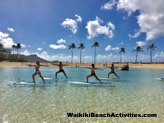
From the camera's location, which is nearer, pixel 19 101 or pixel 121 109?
pixel 121 109

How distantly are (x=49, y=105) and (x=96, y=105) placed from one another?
3068 mm

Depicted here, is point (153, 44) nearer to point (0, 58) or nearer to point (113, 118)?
point (0, 58)

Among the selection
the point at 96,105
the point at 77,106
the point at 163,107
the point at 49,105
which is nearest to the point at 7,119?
the point at 49,105

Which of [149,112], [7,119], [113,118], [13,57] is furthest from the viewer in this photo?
[13,57]

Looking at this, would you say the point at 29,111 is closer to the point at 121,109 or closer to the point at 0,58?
the point at 121,109

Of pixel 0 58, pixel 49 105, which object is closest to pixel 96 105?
pixel 49 105

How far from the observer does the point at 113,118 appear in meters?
12.7

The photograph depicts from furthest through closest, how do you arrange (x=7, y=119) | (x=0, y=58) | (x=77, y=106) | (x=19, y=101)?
1. (x=0, y=58)
2. (x=19, y=101)
3. (x=77, y=106)
4. (x=7, y=119)

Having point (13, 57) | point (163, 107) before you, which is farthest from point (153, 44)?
point (163, 107)

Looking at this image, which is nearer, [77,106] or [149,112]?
[149,112]

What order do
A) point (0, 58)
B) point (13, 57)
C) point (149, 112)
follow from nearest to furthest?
point (149, 112) → point (0, 58) → point (13, 57)

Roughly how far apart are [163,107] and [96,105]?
4.37 metres

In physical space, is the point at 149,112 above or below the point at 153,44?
below

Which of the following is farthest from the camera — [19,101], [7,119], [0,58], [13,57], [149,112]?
[13,57]
